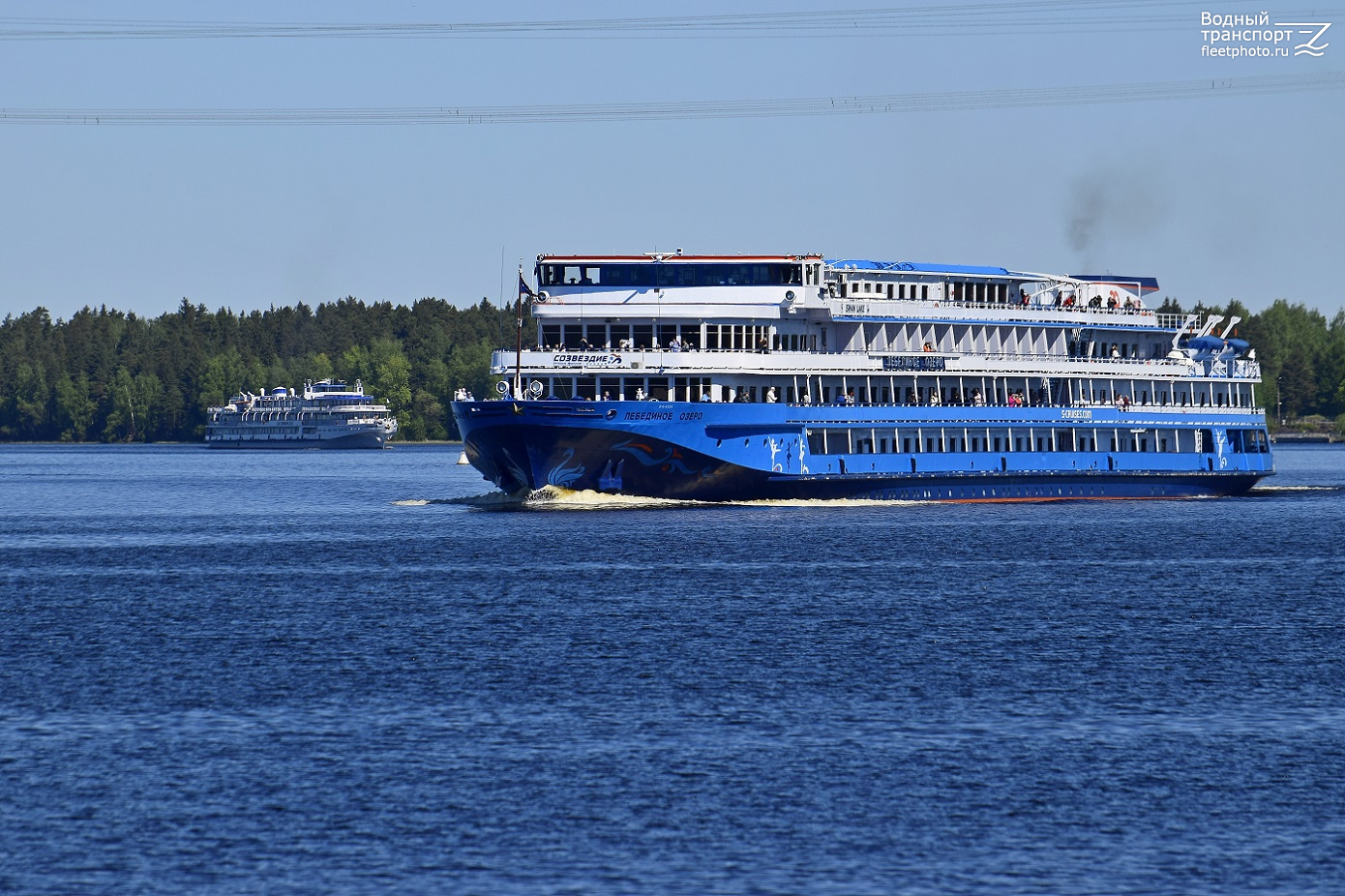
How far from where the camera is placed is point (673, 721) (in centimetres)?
3594

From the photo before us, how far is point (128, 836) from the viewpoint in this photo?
27.2 m

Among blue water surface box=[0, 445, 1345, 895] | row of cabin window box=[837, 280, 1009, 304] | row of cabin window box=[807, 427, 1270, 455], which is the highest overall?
row of cabin window box=[837, 280, 1009, 304]

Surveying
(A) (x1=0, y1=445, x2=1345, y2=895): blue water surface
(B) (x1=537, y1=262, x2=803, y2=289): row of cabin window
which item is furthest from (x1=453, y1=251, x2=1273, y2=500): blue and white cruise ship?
(A) (x1=0, y1=445, x2=1345, y2=895): blue water surface

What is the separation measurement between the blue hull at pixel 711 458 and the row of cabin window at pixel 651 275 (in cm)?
718

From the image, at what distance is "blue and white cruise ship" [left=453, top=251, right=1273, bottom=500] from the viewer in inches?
3189

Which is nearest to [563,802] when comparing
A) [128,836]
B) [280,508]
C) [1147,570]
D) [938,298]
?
[128,836]

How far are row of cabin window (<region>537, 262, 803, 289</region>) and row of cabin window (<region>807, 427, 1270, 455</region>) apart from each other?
813cm

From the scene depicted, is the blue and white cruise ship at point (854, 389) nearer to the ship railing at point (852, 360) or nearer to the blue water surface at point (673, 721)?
the ship railing at point (852, 360)

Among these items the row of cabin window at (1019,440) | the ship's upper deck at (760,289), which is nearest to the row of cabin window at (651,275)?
the ship's upper deck at (760,289)

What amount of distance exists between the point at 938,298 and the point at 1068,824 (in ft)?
222

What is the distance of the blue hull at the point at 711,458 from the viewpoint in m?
78.8

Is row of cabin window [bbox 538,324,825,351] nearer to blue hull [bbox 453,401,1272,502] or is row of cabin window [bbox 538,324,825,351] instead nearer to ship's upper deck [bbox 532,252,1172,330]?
ship's upper deck [bbox 532,252,1172,330]

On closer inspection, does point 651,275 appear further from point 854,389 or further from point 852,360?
point 854,389

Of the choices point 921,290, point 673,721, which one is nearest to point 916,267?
point 921,290
